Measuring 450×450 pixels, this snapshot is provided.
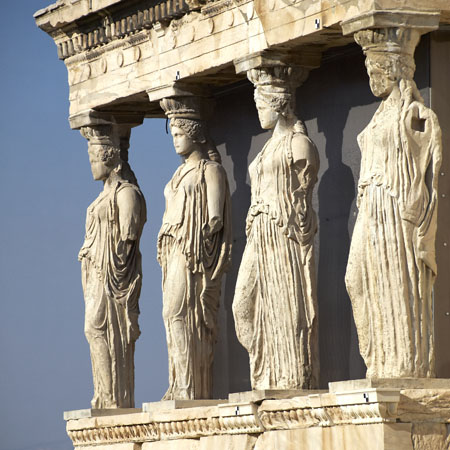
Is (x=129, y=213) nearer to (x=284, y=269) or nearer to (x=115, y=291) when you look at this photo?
(x=115, y=291)

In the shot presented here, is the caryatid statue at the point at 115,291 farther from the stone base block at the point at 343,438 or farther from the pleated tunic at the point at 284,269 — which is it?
the stone base block at the point at 343,438

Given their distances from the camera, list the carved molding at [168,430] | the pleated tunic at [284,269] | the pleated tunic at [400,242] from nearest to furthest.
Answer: the pleated tunic at [400,242], the pleated tunic at [284,269], the carved molding at [168,430]

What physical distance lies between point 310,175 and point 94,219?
115 inches

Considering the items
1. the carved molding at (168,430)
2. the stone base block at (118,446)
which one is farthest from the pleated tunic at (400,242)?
the stone base block at (118,446)

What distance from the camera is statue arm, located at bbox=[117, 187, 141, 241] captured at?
1709cm

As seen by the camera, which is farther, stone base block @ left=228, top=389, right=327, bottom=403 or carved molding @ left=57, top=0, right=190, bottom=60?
carved molding @ left=57, top=0, right=190, bottom=60

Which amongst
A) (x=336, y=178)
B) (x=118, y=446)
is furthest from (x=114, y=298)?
(x=336, y=178)

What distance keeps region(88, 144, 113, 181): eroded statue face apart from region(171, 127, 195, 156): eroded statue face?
1278mm

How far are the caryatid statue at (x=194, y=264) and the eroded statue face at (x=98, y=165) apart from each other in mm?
1288

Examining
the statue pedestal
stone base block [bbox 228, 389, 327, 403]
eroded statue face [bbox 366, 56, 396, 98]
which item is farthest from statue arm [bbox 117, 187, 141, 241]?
eroded statue face [bbox 366, 56, 396, 98]

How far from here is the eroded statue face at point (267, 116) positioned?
49.5 feet

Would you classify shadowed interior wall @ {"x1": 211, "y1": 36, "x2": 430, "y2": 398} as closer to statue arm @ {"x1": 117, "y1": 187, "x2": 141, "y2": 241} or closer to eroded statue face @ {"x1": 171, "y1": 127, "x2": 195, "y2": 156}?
eroded statue face @ {"x1": 171, "y1": 127, "x2": 195, "y2": 156}

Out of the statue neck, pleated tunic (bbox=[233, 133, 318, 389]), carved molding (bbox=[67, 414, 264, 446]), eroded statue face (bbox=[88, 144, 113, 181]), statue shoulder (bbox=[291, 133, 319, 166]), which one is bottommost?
carved molding (bbox=[67, 414, 264, 446])

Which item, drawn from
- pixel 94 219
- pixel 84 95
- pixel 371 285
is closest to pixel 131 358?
pixel 94 219
